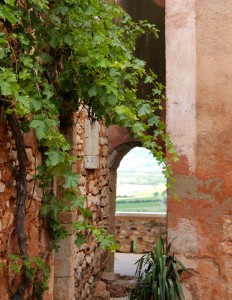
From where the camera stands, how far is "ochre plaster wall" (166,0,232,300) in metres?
→ 4.62

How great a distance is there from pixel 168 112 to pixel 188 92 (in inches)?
11.8

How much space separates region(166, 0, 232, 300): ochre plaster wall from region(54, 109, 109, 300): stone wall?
106cm

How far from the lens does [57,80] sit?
11.9 feet

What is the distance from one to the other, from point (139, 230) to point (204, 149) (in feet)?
23.2

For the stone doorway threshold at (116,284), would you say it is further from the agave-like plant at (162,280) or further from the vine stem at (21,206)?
the vine stem at (21,206)

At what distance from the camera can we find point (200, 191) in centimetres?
468

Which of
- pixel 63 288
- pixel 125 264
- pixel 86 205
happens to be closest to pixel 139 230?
pixel 125 264

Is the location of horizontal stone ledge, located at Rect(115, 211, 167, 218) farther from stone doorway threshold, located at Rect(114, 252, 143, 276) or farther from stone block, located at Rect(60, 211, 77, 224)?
stone block, located at Rect(60, 211, 77, 224)

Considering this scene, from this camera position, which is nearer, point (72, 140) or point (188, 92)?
point (72, 140)

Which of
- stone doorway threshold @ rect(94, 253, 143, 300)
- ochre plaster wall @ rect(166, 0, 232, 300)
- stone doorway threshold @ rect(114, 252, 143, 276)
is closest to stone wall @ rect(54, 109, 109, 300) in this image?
stone doorway threshold @ rect(94, 253, 143, 300)

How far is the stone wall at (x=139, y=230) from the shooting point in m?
11.4

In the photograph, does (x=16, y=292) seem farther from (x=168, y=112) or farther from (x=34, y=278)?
(x=168, y=112)

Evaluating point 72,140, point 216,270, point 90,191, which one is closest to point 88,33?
point 72,140

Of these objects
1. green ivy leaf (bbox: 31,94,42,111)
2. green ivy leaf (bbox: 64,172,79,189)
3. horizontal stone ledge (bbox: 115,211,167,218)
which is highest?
green ivy leaf (bbox: 31,94,42,111)
